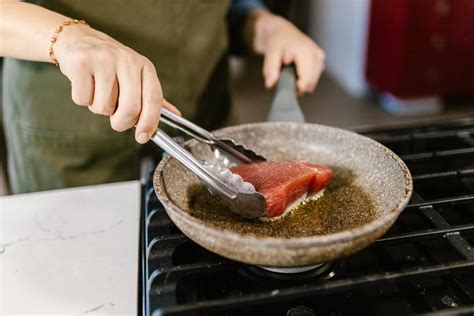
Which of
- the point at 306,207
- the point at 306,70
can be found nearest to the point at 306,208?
the point at 306,207

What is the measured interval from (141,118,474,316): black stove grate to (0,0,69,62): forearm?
0.90 ft

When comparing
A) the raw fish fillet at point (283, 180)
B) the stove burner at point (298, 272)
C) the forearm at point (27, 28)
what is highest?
the forearm at point (27, 28)

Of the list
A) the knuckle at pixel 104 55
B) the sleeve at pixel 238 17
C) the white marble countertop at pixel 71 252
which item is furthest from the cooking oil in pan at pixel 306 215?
the sleeve at pixel 238 17

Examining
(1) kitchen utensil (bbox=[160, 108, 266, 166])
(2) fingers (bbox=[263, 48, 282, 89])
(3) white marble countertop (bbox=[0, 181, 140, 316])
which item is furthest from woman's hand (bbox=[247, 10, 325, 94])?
(3) white marble countertop (bbox=[0, 181, 140, 316])

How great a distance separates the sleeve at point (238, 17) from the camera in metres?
1.24

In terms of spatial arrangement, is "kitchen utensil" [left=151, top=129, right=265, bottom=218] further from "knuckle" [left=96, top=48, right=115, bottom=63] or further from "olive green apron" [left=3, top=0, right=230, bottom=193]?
"olive green apron" [left=3, top=0, right=230, bottom=193]

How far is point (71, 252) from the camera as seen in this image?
2.31 feet

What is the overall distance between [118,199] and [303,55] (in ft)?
1.57

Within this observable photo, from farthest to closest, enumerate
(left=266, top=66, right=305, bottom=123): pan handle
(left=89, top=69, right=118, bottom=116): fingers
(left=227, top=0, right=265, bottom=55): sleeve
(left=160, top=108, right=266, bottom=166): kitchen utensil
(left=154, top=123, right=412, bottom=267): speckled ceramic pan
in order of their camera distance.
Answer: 1. (left=227, top=0, right=265, bottom=55): sleeve
2. (left=266, top=66, right=305, bottom=123): pan handle
3. (left=160, top=108, right=266, bottom=166): kitchen utensil
4. (left=89, top=69, right=118, bottom=116): fingers
5. (left=154, top=123, right=412, bottom=267): speckled ceramic pan

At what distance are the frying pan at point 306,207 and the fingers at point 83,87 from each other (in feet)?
0.43

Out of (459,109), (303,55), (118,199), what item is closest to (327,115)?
(459,109)

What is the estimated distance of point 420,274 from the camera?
0.57m

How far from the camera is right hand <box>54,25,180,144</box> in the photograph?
644 millimetres

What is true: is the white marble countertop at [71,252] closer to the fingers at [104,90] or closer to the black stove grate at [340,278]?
the black stove grate at [340,278]
